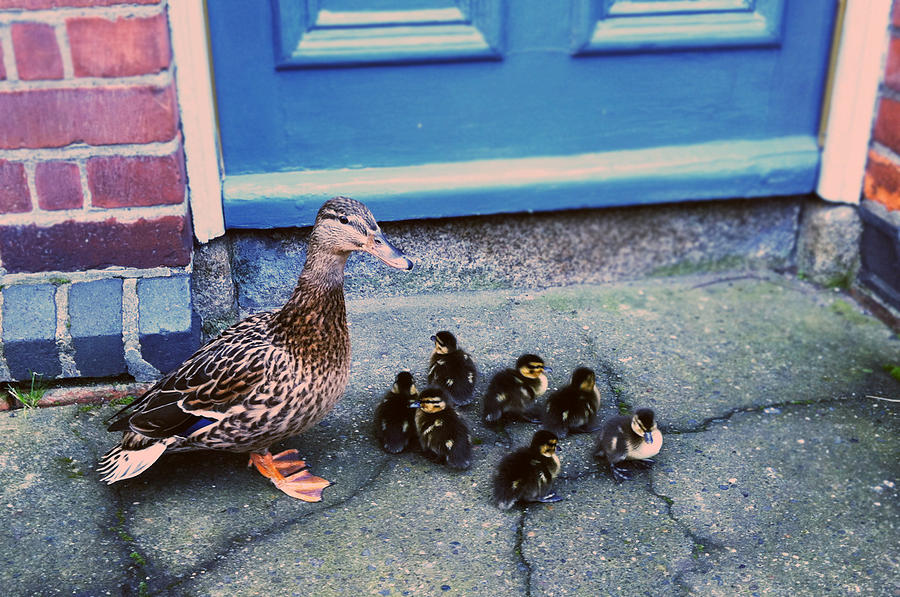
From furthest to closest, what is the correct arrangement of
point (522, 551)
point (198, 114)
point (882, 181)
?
1. point (882, 181)
2. point (198, 114)
3. point (522, 551)

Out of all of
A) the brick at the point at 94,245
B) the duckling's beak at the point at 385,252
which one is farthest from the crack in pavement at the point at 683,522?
the brick at the point at 94,245

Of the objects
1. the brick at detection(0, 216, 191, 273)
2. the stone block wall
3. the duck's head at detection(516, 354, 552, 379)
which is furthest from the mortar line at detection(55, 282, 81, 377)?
the duck's head at detection(516, 354, 552, 379)

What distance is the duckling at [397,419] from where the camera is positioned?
3.09 metres

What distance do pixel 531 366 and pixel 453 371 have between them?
0.29 metres

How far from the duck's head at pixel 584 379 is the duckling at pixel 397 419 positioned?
22.3 inches

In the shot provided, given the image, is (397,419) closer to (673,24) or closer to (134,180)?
(134,180)

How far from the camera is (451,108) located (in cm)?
389

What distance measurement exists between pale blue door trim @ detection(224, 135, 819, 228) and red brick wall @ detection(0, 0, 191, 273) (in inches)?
19.2

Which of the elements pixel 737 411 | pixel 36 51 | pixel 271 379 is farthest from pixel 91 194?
pixel 737 411

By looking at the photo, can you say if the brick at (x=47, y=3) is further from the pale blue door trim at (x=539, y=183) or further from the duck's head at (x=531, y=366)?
the duck's head at (x=531, y=366)

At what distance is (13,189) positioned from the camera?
3.17 m

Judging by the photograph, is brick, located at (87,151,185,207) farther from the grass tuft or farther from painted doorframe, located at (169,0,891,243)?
the grass tuft

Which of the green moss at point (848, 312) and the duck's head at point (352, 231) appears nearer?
the duck's head at point (352, 231)

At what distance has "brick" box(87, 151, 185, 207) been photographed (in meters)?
3.21
